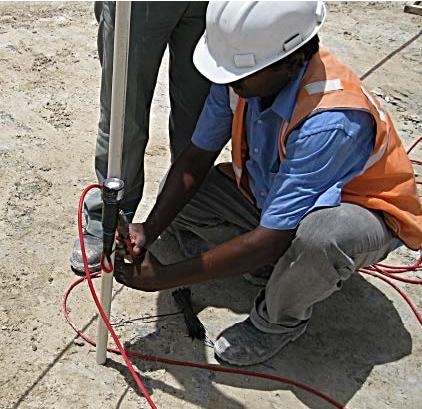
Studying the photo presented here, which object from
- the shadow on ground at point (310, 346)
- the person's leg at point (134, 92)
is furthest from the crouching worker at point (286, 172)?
the person's leg at point (134, 92)

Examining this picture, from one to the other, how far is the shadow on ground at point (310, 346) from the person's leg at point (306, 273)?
10 cm

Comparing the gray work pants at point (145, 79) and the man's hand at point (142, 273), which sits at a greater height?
the gray work pants at point (145, 79)

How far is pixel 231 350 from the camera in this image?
2643 mm

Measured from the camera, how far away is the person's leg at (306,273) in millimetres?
2359

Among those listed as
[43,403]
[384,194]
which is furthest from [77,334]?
[384,194]

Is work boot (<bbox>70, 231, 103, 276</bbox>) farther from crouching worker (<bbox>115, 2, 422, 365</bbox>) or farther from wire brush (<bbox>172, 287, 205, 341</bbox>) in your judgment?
crouching worker (<bbox>115, 2, 422, 365</bbox>)

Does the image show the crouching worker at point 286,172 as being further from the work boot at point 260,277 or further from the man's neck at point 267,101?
the work boot at point 260,277

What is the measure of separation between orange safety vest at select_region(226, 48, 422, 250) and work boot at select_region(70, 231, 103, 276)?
784 mm

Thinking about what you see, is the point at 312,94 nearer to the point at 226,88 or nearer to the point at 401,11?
the point at 226,88

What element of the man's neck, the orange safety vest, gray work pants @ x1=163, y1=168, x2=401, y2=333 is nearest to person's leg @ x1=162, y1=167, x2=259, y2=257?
gray work pants @ x1=163, y1=168, x2=401, y2=333

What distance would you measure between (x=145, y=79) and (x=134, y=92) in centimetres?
7

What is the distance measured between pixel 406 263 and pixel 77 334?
5.16 ft

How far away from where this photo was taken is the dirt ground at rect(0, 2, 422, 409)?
2529 mm

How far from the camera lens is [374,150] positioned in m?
2.30
